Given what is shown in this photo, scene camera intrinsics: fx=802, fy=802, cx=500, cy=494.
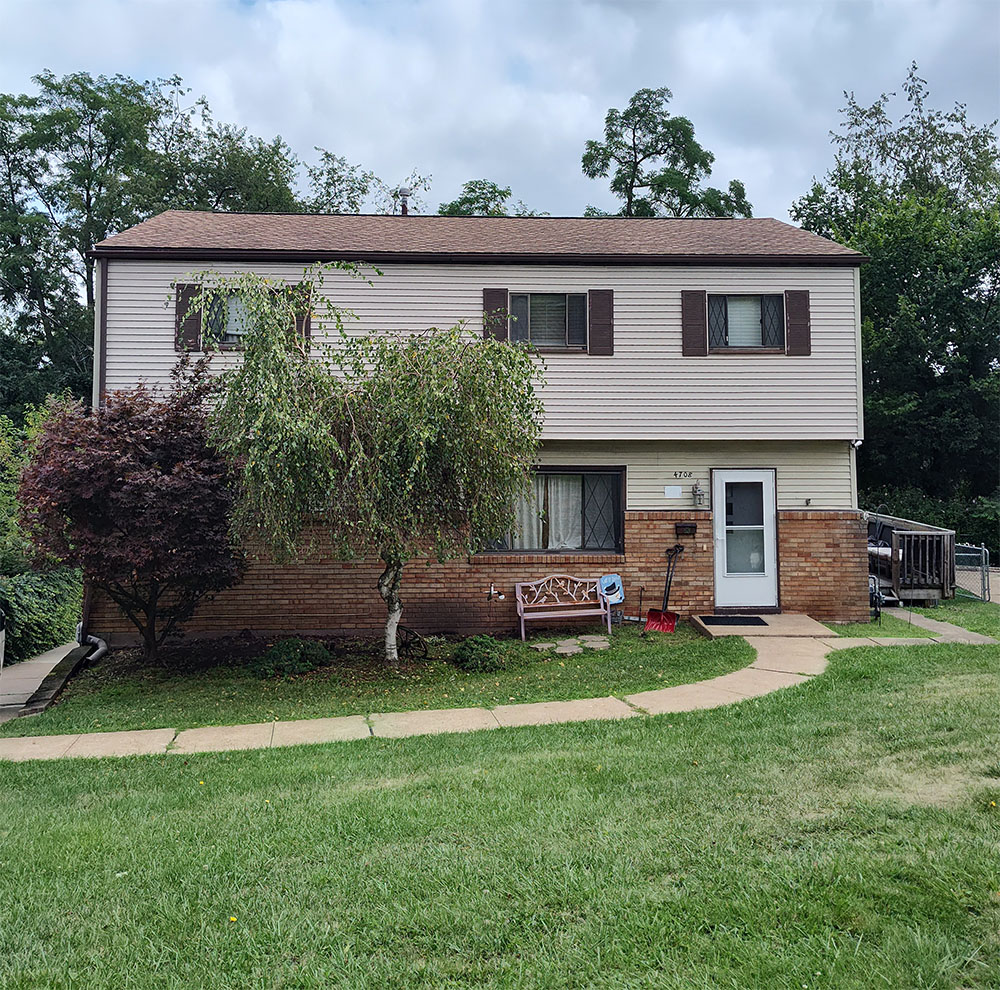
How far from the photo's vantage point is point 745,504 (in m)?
11.4

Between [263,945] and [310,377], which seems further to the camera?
[310,377]

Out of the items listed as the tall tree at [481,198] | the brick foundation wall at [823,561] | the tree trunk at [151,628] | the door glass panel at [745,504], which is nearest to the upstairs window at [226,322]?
the tree trunk at [151,628]

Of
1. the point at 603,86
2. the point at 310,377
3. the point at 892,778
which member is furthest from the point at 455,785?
the point at 603,86

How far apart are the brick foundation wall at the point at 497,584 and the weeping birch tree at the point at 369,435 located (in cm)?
253

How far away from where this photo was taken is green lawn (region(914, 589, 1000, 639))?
1056 cm

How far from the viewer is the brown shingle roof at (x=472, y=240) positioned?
1098 cm

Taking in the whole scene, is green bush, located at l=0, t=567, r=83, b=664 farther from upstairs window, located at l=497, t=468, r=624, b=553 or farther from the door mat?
the door mat

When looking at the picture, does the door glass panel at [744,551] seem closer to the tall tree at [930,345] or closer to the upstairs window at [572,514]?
the upstairs window at [572,514]

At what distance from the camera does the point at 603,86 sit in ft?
90.5

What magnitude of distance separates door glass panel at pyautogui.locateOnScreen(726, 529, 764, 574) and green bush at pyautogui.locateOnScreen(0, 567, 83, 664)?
8581 millimetres

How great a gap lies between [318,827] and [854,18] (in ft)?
43.6

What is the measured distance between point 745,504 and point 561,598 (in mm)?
A: 2954

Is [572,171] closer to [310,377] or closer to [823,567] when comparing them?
[823,567]

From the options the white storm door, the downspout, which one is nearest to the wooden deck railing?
the white storm door
